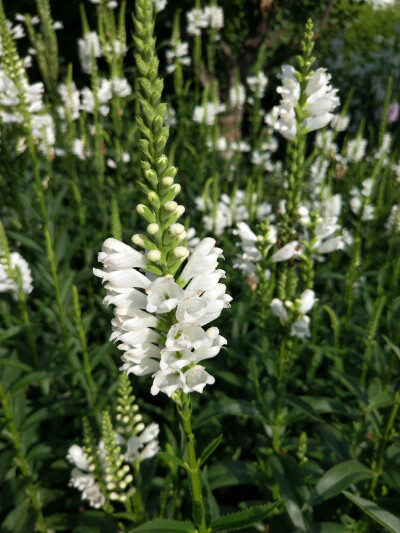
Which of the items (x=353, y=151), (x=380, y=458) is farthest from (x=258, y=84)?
(x=380, y=458)

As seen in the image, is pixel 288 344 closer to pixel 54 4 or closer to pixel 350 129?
pixel 350 129

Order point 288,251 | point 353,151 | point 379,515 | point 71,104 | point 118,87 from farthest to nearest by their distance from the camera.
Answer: point 353,151, point 118,87, point 71,104, point 288,251, point 379,515

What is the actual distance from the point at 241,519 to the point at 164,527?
29 cm

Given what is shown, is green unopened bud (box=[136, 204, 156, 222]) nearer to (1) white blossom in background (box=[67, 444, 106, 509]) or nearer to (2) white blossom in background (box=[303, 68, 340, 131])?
(2) white blossom in background (box=[303, 68, 340, 131])

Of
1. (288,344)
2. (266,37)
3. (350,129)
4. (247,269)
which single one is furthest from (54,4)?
A: (288,344)

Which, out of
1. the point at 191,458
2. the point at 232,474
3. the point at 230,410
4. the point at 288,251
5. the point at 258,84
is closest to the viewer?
the point at 191,458

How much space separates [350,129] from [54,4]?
7941mm

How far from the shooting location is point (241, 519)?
5.16ft

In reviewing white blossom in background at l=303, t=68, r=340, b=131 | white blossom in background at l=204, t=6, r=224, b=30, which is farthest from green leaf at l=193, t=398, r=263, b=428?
white blossom in background at l=204, t=6, r=224, b=30

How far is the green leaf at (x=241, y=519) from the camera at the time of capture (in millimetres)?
1539

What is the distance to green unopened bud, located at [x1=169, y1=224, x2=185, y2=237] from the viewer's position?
1.30 meters

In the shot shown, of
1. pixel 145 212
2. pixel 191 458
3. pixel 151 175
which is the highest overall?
pixel 151 175

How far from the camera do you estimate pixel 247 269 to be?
9.84 feet

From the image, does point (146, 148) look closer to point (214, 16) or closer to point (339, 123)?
point (339, 123)
